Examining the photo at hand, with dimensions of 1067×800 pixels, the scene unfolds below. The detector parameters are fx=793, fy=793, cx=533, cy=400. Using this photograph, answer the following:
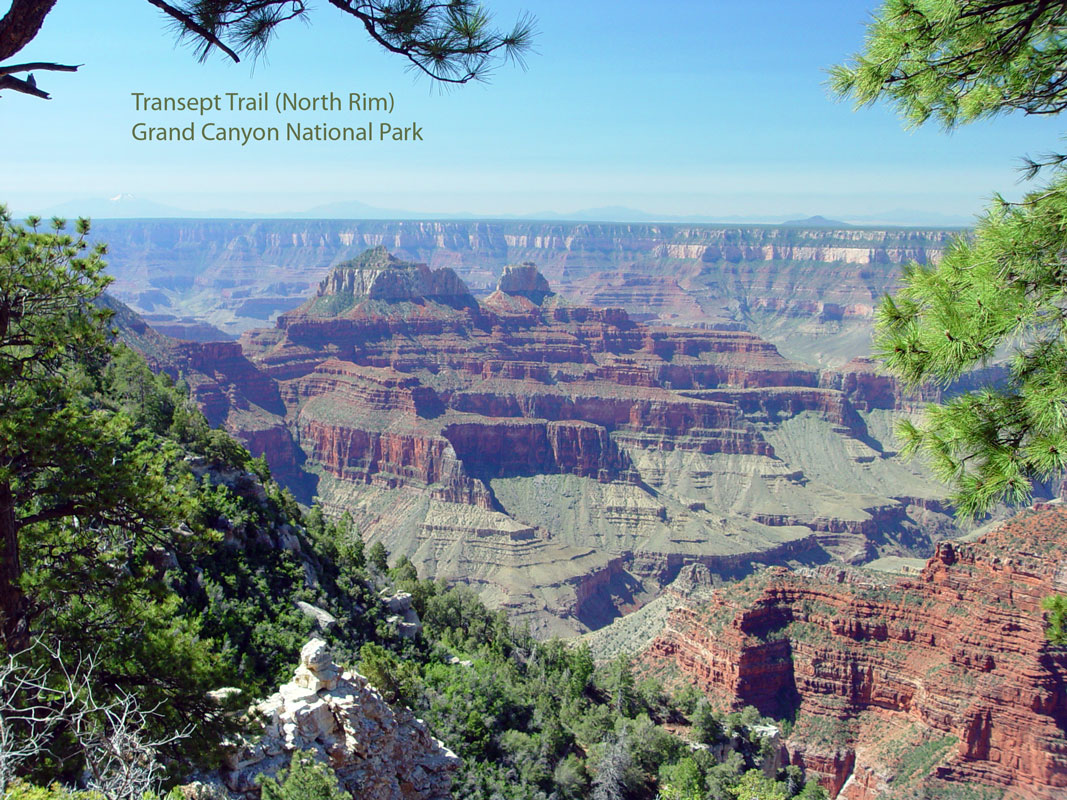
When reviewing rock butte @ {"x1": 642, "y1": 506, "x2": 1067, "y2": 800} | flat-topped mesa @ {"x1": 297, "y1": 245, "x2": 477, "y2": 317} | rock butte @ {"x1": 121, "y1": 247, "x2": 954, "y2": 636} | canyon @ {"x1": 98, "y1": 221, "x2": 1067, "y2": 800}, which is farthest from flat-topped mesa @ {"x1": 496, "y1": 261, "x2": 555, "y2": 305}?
rock butte @ {"x1": 642, "y1": 506, "x2": 1067, "y2": 800}

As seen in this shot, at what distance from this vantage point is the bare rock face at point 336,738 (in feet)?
48.5

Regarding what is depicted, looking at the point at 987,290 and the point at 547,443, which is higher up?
the point at 987,290

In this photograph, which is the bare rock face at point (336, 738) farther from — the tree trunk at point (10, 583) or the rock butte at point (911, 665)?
the rock butte at point (911, 665)

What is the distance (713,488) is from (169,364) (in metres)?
84.1

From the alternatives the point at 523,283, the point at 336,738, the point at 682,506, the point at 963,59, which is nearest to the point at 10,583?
the point at 336,738

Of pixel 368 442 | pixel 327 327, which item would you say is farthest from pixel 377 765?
pixel 327 327

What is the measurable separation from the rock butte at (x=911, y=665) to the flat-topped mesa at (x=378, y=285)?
397ft

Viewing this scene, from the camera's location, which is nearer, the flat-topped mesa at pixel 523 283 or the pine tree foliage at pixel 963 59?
the pine tree foliage at pixel 963 59

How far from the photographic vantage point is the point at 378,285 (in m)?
158

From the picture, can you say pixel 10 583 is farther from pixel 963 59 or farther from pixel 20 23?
pixel 963 59

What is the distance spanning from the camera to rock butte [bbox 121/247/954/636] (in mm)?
97125

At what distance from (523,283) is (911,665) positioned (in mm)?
158100

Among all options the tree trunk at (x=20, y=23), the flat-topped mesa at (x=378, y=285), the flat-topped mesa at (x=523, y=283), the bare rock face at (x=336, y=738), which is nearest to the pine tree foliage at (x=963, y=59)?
the tree trunk at (x=20, y=23)

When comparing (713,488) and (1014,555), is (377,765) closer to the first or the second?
(1014,555)
